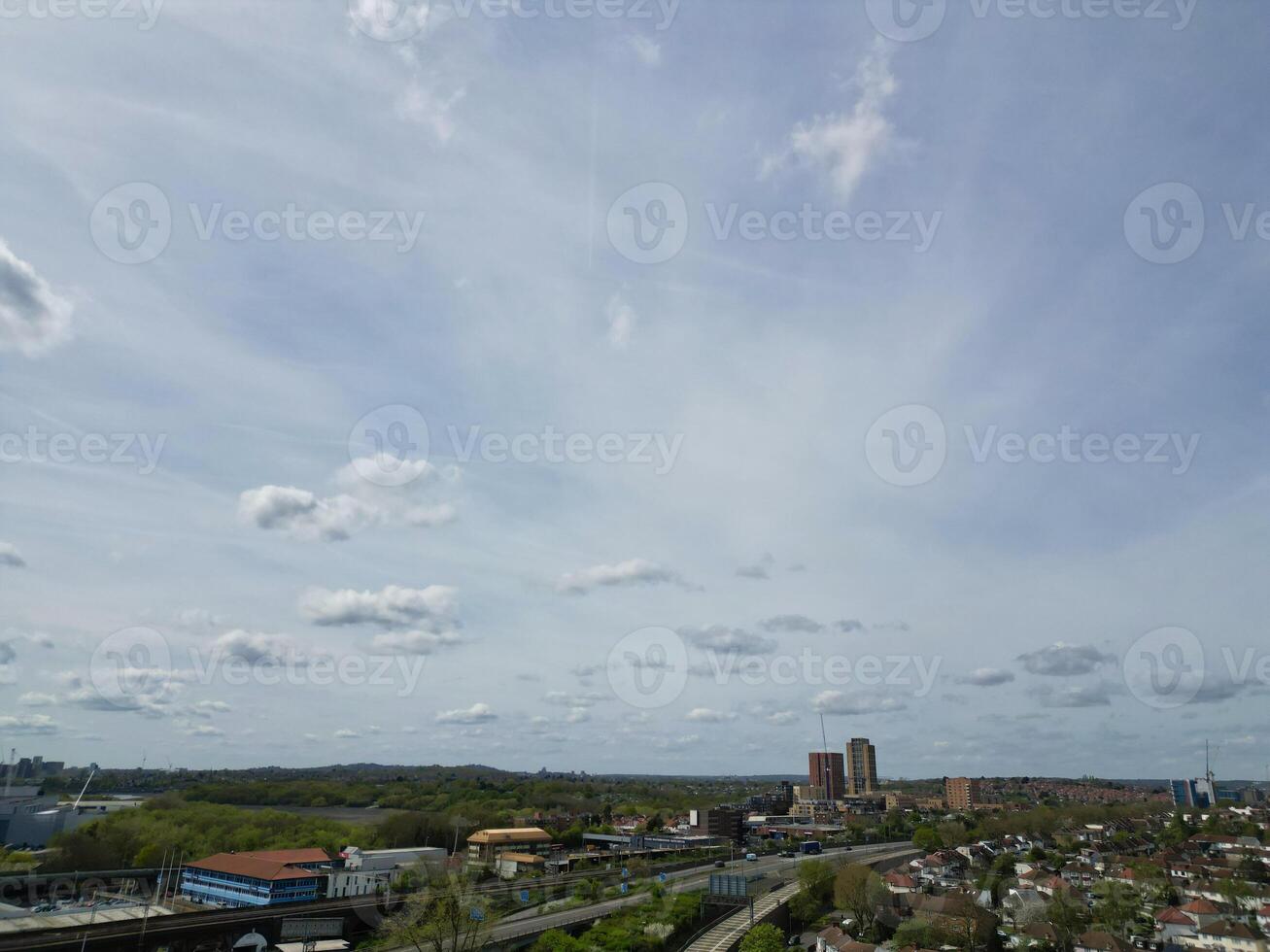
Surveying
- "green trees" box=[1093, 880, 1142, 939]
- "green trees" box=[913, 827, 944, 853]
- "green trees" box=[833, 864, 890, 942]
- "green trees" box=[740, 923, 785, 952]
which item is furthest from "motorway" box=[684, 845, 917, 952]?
"green trees" box=[913, 827, 944, 853]

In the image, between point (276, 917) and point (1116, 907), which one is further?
point (1116, 907)

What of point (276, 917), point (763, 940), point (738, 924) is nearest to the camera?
point (763, 940)

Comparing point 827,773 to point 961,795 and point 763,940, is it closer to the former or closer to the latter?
point 961,795

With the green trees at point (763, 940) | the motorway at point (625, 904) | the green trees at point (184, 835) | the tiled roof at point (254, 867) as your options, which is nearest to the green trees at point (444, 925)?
the motorway at point (625, 904)

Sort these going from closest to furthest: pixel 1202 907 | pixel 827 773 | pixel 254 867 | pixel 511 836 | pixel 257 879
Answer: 1. pixel 1202 907
2. pixel 257 879
3. pixel 254 867
4. pixel 511 836
5. pixel 827 773

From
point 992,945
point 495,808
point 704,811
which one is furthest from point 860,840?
point 992,945

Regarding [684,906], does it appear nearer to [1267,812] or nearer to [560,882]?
[560,882]

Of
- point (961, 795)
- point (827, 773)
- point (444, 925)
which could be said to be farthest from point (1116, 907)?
point (827, 773)
